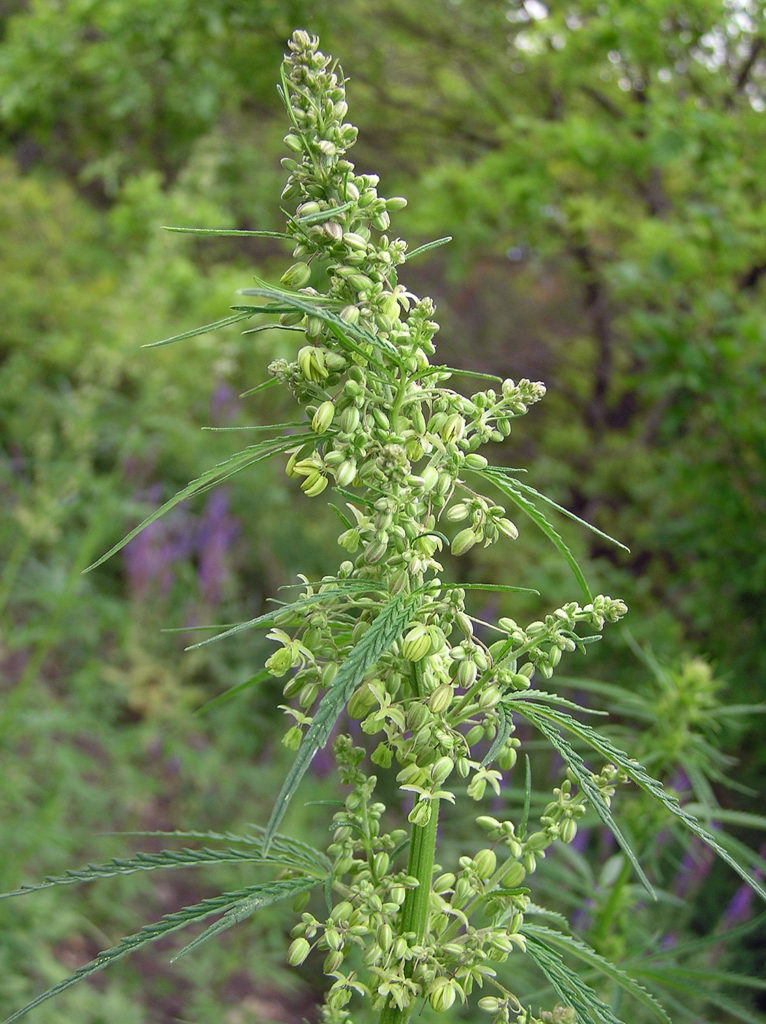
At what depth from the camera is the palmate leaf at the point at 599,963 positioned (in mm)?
847

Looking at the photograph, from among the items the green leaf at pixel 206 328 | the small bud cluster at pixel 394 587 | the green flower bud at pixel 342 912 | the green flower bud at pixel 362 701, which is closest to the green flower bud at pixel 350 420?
the small bud cluster at pixel 394 587

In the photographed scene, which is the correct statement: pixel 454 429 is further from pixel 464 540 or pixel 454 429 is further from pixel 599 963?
pixel 599 963

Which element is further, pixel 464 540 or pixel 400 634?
pixel 464 540

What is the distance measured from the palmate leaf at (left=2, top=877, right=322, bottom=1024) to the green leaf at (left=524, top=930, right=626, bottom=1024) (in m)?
0.23

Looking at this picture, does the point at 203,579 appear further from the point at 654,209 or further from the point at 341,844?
the point at 341,844

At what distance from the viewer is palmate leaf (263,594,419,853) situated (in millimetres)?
633

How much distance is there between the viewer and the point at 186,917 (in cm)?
77

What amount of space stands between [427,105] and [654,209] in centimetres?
212

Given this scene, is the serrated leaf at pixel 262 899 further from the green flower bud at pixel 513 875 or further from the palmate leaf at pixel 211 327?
the palmate leaf at pixel 211 327

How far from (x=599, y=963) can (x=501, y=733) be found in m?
0.26

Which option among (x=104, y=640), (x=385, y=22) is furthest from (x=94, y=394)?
(x=385, y=22)

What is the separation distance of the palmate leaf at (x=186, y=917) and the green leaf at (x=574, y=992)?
229 mm

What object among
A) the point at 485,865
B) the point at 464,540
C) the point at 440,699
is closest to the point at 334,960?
the point at 485,865

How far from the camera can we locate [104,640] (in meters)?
4.90
